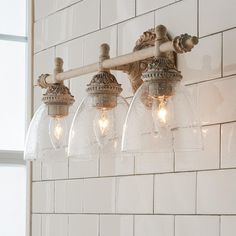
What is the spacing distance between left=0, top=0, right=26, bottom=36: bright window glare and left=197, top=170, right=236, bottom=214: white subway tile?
1130 millimetres

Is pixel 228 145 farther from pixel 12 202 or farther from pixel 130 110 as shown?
pixel 12 202

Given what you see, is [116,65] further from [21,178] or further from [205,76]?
[21,178]

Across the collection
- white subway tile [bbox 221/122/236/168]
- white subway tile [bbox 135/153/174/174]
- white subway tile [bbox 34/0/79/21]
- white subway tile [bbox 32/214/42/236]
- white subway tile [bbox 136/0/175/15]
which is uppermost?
white subway tile [bbox 34/0/79/21]

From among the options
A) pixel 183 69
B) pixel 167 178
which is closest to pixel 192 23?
pixel 183 69

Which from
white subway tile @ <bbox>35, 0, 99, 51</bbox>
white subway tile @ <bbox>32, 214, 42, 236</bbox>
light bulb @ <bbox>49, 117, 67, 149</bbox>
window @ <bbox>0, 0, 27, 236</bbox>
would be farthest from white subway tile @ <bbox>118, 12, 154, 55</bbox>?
window @ <bbox>0, 0, 27, 236</bbox>

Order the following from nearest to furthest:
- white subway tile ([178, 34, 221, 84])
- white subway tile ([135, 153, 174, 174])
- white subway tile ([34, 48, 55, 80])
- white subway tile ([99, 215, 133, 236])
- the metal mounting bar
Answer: the metal mounting bar < white subway tile ([178, 34, 221, 84]) < white subway tile ([135, 153, 174, 174]) < white subway tile ([99, 215, 133, 236]) < white subway tile ([34, 48, 55, 80])

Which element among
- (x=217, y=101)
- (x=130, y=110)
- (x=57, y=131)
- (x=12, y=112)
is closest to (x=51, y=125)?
(x=57, y=131)

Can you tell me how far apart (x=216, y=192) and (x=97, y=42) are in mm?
537

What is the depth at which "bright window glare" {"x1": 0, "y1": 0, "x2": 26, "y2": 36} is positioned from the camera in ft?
Answer: 7.25

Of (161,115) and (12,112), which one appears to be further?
(12,112)

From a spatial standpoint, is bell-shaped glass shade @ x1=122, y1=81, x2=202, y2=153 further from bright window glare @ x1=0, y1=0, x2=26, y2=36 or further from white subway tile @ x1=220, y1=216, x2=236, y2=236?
bright window glare @ x1=0, y1=0, x2=26, y2=36

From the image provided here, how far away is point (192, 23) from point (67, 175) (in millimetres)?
570

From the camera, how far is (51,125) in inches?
55.9

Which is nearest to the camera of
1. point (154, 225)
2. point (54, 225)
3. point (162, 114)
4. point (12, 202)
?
point (162, 114)
